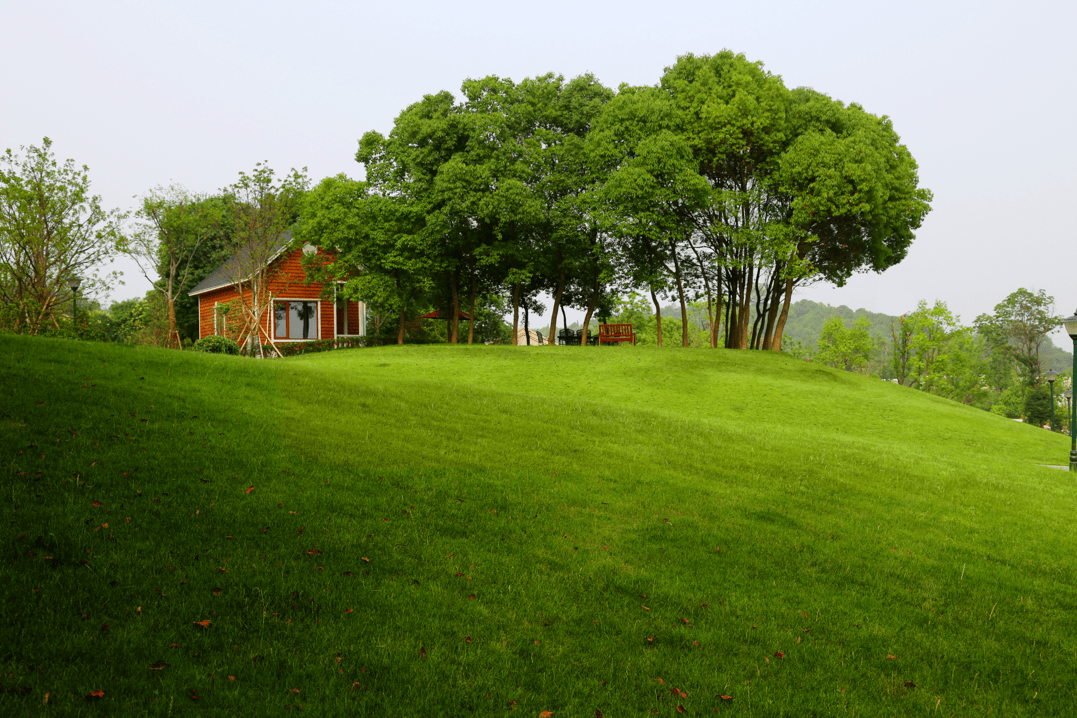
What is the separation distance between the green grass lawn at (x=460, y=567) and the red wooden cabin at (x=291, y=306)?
22713 mm

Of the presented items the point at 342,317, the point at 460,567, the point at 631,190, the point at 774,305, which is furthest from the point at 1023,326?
the point at 460,567

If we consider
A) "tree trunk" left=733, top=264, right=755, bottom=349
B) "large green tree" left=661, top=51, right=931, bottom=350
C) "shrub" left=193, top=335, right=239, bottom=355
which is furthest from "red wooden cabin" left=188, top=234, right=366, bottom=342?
"tree trunk" left=733, top=264, right=755, bottom=349

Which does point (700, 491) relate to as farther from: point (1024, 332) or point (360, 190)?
point (1024, 332)

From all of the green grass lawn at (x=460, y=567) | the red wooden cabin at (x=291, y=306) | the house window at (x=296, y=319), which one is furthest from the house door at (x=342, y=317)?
the green grass lawn at (x=460, y=567)

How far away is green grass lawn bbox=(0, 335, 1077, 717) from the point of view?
3934mm

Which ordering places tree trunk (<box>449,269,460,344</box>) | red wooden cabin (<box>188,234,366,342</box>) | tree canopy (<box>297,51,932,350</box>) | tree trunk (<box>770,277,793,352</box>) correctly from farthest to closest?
tree trunk (<box>449,269,460,344</box>) → red wooden cabin (<box>188,234,366,342</box>) → tree trunk (<box>770,277,793,352</box>) → tree canopy (<box>297,51,932,350</box>)

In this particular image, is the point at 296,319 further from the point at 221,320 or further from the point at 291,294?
the point at 221,320

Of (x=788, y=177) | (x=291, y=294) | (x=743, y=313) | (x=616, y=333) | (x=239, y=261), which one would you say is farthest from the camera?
(x=616, y=333)

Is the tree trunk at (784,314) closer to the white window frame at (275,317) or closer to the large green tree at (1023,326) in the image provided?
the white window frame at (275,317)

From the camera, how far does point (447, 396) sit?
46.5 ft

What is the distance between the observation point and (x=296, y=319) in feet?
115

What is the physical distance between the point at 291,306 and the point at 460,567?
1279 inches

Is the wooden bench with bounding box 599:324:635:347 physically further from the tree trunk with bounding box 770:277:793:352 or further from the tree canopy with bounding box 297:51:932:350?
the tree trunk with bounding box 770:277:793:352

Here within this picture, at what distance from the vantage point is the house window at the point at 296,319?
113ft
